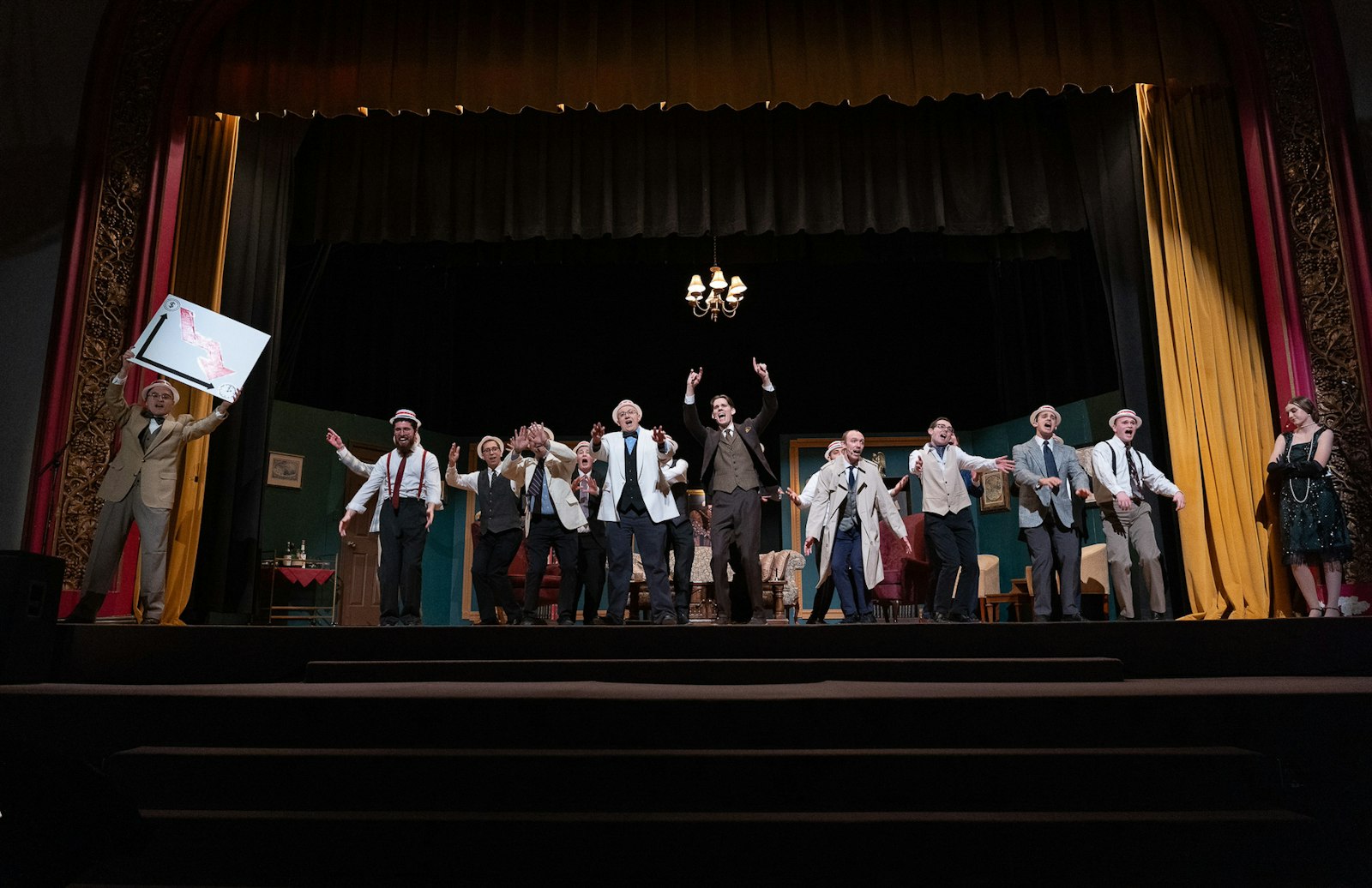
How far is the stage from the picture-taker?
306cm

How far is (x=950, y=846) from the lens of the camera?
305cm

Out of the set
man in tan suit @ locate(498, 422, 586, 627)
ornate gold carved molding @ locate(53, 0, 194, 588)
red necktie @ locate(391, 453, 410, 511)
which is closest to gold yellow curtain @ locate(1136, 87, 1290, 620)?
man in tan suit @ locate(498, 422, 586, 627)

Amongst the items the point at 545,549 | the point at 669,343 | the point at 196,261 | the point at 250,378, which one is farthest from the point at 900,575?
the point at 196,261

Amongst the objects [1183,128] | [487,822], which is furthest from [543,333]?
[487,822]

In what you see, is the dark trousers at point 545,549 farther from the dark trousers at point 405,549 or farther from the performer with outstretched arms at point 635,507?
the dark trousers at point 405,549

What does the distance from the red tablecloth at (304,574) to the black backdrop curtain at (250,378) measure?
79.5 inches

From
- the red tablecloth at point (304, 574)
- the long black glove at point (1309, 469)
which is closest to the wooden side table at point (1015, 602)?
the long black glove at point (1309, 469)

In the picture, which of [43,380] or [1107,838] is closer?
[1107,838]

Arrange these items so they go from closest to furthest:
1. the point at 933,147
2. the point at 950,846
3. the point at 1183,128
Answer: the point at 950,846
the point at 1183,128
the point at 933,147

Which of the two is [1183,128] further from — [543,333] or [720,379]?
[543,333]

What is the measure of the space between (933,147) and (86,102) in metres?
6.44

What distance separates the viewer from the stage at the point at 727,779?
10.0ft

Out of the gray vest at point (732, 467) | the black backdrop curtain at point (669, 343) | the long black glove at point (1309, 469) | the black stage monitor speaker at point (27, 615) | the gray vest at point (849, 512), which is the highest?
the black backdrop curtain at point (669, 343)

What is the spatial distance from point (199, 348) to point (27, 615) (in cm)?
168
